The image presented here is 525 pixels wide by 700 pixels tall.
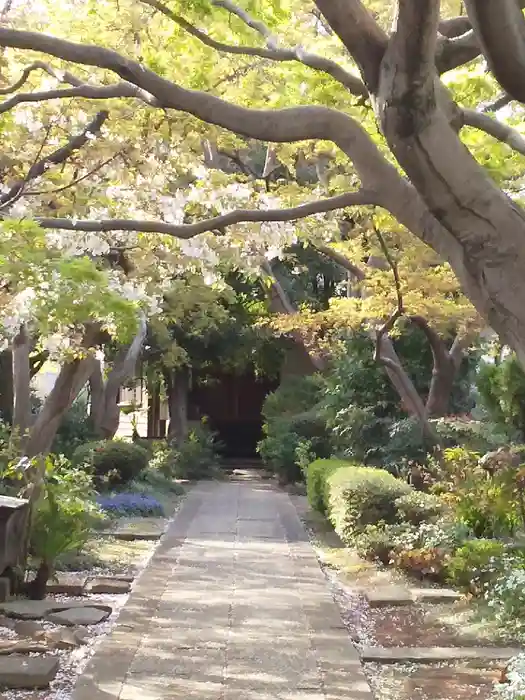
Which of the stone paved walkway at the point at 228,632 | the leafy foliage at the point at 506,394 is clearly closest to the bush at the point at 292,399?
the leafy foliage at the point at 506,394

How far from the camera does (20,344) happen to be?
9.41m

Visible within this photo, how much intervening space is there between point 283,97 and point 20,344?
182 inches

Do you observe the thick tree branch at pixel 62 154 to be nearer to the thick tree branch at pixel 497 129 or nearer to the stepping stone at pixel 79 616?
the stepping stone at pixel 79 616

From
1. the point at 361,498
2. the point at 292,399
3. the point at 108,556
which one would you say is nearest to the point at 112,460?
the point at 108,556

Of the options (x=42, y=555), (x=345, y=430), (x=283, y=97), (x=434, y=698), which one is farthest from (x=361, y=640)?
(x=345, y=430)

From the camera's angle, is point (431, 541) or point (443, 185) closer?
point (443, 185)

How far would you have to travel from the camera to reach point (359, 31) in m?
3.38

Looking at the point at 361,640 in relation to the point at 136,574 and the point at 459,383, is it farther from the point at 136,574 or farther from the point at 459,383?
the point at 459,383

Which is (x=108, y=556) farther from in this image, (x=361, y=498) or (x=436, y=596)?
(x=436, y=596)

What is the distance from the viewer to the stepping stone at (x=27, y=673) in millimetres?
4664

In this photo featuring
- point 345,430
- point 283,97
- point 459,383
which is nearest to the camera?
point 283,97

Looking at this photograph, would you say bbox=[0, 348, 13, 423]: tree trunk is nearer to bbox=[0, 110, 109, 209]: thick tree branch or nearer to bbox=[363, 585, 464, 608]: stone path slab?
bbox=[0, 110, 109, 209]: thick tree branch

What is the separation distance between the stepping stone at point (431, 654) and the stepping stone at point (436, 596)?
1.31m

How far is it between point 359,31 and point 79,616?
4.67m
